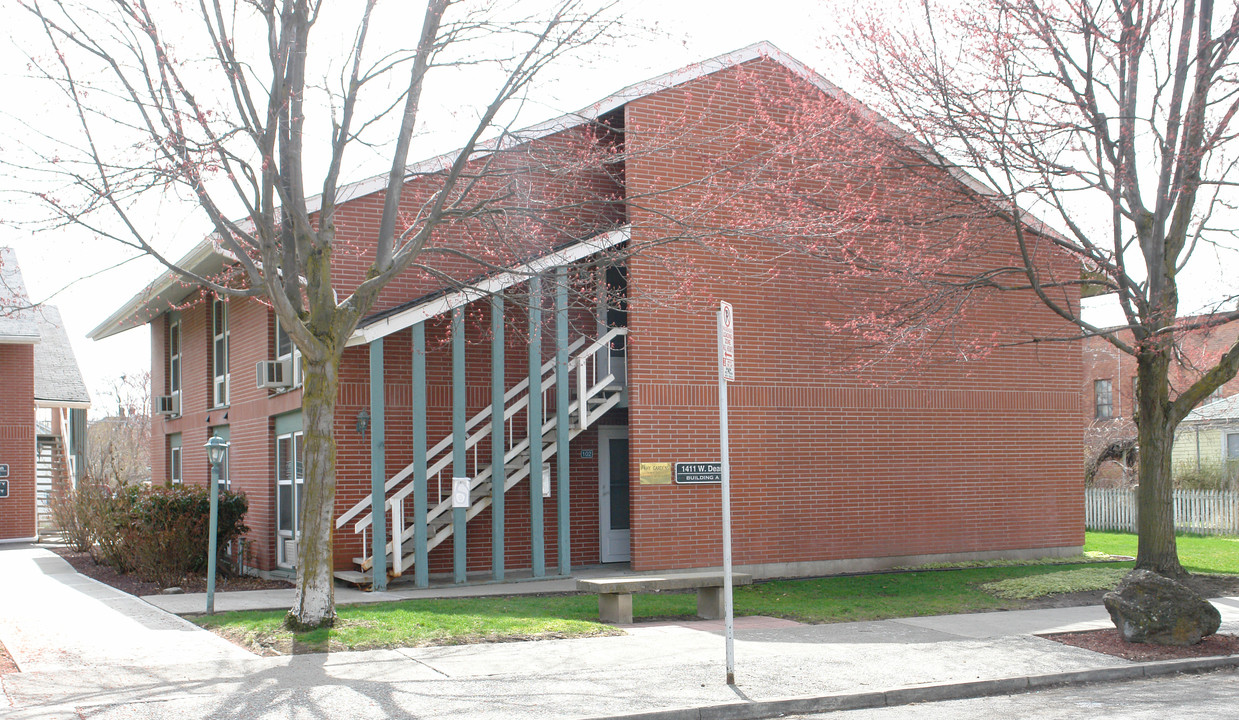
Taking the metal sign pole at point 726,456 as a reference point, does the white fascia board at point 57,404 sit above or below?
above

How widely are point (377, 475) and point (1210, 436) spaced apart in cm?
2917

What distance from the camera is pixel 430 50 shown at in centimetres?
1040

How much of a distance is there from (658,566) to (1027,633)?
5498 mm

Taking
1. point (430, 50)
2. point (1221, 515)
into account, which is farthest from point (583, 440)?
point (1221, 515)

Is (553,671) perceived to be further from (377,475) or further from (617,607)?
(377,475)

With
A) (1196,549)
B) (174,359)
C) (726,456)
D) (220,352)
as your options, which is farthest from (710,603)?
(174,359)

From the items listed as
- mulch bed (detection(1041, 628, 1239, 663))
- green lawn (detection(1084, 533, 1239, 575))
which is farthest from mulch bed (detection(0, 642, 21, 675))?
green lawn (detection(1084, 533, 1239, 575))

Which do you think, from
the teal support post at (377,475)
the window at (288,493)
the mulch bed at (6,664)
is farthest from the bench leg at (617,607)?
the window at (288,493)

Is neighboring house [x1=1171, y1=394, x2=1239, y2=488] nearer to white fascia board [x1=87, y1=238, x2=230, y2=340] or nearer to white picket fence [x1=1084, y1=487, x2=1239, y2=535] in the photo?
white picket fence [x1=1084, y1=487, x2=1239, y2=535]

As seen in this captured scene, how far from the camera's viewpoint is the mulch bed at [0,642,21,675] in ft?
26.9

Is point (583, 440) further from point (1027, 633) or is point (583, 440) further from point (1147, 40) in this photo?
point (1147, 40)

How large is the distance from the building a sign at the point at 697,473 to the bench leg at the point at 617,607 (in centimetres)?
397

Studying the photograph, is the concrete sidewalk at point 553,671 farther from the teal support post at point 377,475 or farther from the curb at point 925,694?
the teal support post at point 377,475

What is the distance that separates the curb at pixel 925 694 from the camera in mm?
7172
